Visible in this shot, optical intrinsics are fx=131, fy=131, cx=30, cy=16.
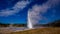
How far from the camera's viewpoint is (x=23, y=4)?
6.96ft

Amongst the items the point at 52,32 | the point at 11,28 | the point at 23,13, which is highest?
the point at 23,13

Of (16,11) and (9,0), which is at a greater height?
(9,0)

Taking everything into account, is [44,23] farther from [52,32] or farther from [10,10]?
[10,10]

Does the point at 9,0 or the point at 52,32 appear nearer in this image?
the point at 52,32

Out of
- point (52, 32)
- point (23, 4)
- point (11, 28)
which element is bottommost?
point (52, 32)

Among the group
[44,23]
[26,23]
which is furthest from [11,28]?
[44,23]

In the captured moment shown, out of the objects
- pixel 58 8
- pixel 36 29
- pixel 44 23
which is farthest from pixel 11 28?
pixel 58 8

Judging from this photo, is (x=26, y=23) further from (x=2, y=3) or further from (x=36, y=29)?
(x=2, y=3)

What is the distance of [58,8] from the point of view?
210 centimetres

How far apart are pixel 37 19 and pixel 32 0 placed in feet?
1.05

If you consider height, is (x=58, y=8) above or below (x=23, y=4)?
below

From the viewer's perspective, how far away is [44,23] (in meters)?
2.08

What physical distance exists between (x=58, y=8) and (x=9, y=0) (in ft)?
2.65

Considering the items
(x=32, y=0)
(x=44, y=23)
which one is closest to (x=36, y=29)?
(x=44, y=23)
